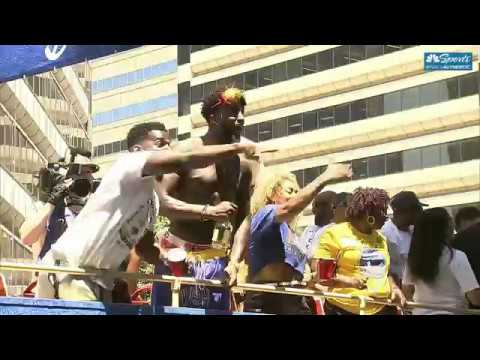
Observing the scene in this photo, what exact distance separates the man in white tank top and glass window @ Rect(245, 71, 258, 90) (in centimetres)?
82

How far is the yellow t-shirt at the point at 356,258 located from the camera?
7.25m

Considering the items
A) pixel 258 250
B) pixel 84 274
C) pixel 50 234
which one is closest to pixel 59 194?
pixel 50 234

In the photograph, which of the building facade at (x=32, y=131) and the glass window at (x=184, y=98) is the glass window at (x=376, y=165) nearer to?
the glass window at (x=184, y=98)

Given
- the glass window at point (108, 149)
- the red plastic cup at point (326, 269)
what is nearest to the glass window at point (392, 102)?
the red plastic cup at point (326, 269)

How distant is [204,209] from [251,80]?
2.87 ft

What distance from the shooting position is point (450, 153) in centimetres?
726

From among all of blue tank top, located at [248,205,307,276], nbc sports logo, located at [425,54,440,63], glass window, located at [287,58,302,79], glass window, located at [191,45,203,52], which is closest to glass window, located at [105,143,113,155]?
glass window, located at [191,45,203,52]

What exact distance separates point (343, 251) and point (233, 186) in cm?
76

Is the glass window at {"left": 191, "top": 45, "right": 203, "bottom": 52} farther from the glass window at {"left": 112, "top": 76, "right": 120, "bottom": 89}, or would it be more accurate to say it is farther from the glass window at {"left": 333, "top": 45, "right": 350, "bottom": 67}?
the glass window at {"left": 333, "top": 45, "right": 350, "bottom": 67}

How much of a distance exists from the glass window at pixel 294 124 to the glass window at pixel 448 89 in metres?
0.78

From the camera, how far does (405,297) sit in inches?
293

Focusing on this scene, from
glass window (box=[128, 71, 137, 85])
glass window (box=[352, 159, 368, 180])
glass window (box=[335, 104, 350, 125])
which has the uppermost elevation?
glass window (box=[128, 71, 137, 85])

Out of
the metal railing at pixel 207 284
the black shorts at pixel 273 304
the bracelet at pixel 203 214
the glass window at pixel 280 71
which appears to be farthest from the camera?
the glass window at pixel 280 71

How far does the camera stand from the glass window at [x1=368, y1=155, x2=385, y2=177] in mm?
7277
